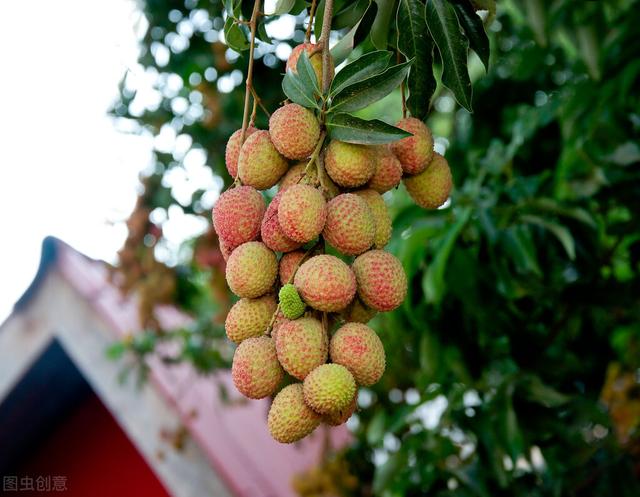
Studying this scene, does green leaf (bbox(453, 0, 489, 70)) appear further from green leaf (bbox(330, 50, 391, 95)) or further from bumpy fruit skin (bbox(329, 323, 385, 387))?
bumpy fruit skin (bbox(329, 323, 385, 387))

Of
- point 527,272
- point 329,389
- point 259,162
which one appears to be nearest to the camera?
point 329,389

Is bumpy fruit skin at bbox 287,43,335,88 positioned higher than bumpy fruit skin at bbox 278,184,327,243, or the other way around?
bumpy fruit skin at bbox 287,43,335,88

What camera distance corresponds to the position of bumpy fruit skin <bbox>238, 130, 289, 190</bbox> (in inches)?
31.8

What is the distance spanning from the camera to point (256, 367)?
74cm

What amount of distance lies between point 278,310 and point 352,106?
9.0 inches

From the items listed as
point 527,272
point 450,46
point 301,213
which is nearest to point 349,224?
point 301,213

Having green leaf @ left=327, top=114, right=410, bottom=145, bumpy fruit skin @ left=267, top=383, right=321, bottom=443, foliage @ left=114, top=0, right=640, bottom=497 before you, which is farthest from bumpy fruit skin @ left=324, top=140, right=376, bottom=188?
foliage @ left=114, top=0, right=640, bottom=497

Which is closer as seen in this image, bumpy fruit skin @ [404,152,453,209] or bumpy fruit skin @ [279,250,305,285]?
bumpy fruit skin @ [279,250,305,285]

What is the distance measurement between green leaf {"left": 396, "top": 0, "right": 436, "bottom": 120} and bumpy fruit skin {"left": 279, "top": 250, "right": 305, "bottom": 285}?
0.24 metres

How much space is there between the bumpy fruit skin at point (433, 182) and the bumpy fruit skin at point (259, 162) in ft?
0.55

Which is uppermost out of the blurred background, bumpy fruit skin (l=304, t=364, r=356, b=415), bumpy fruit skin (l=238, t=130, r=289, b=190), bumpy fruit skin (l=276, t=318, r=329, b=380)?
bumpy fruit skin (l=238, t=130, r=289, b=190)

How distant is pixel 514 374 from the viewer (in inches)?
63.2

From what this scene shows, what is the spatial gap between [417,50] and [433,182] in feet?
0.51

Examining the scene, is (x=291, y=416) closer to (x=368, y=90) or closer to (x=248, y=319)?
(x=248, y=319)
